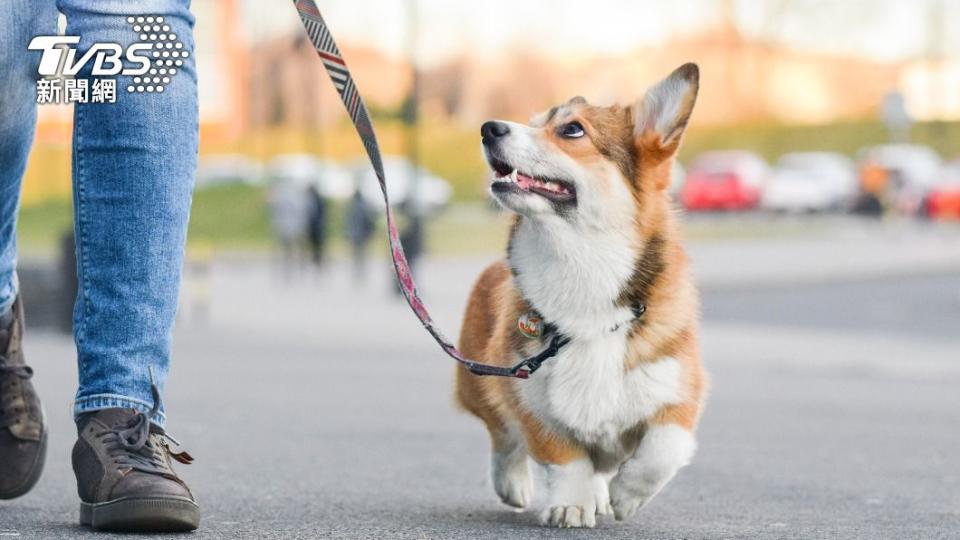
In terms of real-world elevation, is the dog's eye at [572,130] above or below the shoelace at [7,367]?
above

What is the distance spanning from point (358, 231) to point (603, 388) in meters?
21.8

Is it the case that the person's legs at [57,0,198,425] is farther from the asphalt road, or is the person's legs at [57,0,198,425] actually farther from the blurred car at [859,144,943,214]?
the blurred car at [859,144,943,214]

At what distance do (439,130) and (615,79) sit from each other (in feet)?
61.8

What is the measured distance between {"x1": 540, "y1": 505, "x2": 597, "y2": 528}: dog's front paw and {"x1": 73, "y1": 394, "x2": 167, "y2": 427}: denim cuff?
998mm

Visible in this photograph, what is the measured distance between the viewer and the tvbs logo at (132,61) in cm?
348

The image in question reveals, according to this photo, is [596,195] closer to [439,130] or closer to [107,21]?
[107,21]

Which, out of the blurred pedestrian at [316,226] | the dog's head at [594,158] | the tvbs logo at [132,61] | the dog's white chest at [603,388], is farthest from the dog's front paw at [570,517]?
the blurred pedestrian at [316,226]

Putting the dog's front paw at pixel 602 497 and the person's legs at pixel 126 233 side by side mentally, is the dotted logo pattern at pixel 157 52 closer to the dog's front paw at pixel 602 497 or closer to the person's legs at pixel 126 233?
the person's legs at pixel 126 233

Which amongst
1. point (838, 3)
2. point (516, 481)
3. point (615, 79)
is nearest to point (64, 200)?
point (615, 79)

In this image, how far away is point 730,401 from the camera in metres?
9.62

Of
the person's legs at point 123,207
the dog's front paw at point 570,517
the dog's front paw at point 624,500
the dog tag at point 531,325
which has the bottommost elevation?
the dog's front paw at point 570,517

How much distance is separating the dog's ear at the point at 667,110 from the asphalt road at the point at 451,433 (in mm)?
943

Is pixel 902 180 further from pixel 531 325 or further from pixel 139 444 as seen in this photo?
pixel 139 444

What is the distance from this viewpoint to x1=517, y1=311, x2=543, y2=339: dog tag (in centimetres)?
411
